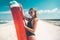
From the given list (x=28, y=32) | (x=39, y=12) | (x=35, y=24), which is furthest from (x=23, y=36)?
(x=39, y=12)

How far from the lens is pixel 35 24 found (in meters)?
1.63

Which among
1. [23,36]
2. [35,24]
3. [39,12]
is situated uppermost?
[39,12]

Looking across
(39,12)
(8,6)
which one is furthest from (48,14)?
(8,6)

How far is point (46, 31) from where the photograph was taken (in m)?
1.65

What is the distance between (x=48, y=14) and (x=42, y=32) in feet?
0.64

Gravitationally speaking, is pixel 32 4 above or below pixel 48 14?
above

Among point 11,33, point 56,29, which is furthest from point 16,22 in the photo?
point 56,29

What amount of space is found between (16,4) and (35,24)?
27 centimetres

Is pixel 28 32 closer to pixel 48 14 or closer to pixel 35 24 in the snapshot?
pixel 35 24

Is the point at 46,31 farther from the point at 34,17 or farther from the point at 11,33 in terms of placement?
the point at 11,33

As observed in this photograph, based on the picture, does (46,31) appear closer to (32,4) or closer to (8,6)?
(32,4)

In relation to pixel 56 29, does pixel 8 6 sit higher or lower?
higher

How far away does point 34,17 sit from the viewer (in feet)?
5.34

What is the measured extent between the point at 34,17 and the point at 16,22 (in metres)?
0.19
